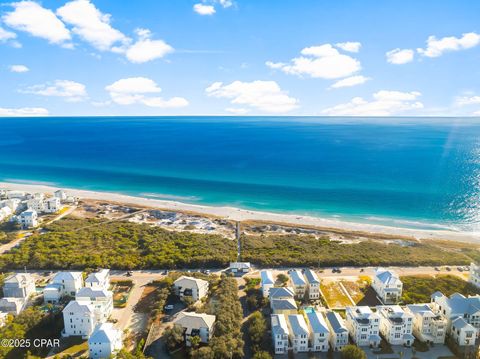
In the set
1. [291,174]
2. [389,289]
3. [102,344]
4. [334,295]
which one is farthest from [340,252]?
[291,174]

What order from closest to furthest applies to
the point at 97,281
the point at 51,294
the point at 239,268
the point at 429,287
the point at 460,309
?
1. the point at 460,309
2. the point at 51,294
3. the point at 97,281
4. the point at 429,287
5. the point at 239,268

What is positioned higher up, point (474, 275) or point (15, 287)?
point (15, 287)

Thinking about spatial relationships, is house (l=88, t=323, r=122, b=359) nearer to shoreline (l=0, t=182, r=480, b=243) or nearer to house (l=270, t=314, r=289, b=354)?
house (l=270, t=314, r=289, b=354)

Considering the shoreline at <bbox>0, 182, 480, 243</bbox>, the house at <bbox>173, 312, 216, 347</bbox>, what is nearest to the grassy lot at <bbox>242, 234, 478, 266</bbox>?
the shoreline at <bbox>0, 182, 480, 243</bbox>

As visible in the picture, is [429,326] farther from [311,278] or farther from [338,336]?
[311,278]

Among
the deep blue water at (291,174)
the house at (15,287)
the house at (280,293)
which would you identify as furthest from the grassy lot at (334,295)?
the house at (15,287)

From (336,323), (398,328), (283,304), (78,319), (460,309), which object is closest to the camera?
(398,328)

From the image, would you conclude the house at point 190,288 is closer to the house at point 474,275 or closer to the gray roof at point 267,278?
the gray roof at point 267,278

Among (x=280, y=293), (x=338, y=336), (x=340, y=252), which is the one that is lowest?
(x=340, y=252)
